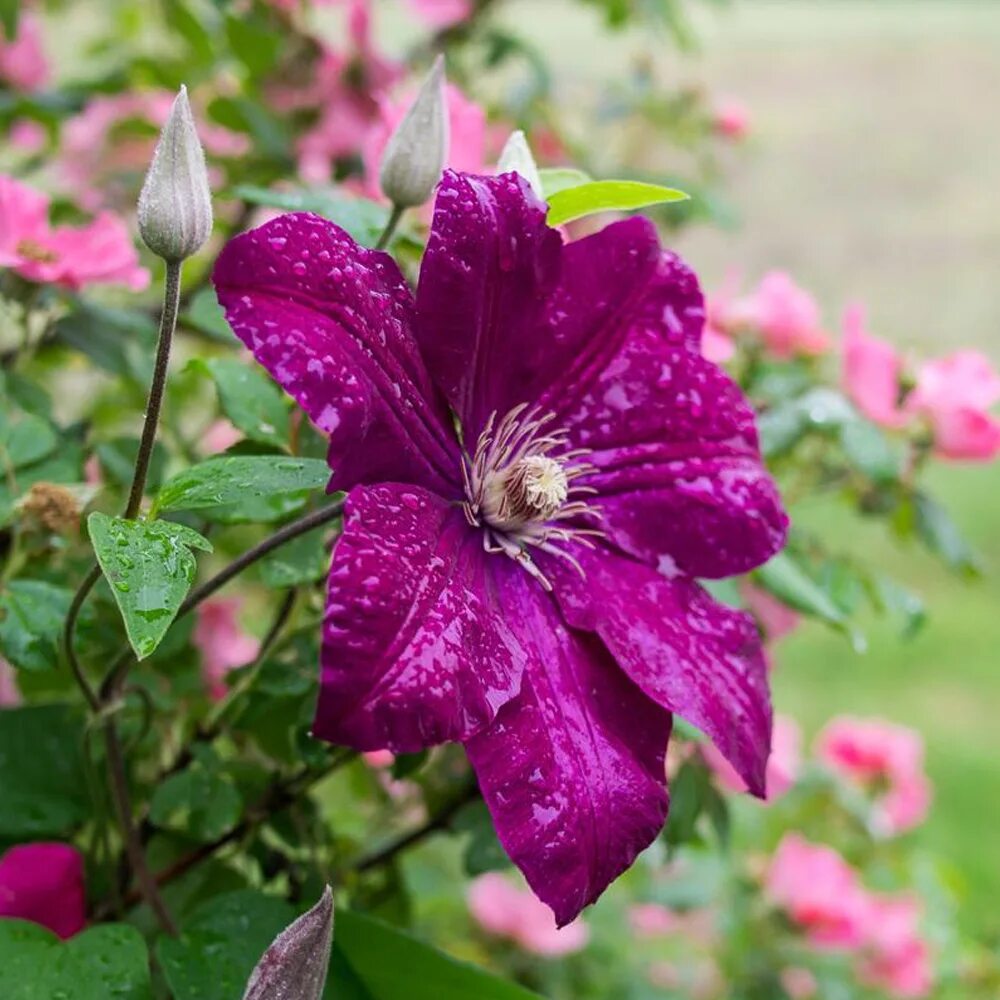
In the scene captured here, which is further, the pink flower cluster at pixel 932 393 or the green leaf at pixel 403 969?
the pink flower cluster at pixel 932 393

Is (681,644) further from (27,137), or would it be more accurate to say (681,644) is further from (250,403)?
(27,137)

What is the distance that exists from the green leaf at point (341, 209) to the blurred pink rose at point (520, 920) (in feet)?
2.50

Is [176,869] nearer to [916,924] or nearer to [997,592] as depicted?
[916,924]

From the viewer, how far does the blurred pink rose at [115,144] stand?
1158mm

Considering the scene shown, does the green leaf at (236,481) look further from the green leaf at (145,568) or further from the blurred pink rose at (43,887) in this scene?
the blurred pink rose at (43,887)

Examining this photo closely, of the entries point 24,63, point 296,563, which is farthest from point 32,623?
point 24,63

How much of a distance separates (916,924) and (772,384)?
2.49 ft

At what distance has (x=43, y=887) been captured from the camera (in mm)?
573

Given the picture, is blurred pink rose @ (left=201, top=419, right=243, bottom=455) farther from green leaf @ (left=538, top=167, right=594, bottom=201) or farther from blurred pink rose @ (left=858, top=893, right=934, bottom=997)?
blurred pink rose @ (left=858, top=893, right=934, bottom=997)

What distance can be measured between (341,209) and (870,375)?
16.2 inches

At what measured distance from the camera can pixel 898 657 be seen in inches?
114

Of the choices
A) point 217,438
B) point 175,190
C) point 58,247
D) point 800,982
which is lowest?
point 800,982

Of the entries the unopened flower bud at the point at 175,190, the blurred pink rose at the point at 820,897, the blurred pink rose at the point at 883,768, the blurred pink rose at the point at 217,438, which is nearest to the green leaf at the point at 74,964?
the unopened flower bud at the point at 175,190

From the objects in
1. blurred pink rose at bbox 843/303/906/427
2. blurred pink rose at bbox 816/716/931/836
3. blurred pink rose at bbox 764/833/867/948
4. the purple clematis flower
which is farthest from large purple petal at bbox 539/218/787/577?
blurred pink rose at bbox 816/716/931/836
